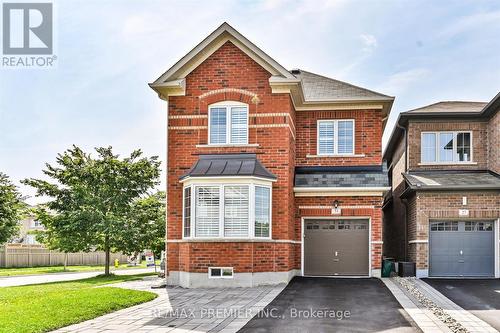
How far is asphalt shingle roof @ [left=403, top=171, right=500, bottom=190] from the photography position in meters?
22.1

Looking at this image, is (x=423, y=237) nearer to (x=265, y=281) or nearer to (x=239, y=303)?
→ (x=265, y=281)

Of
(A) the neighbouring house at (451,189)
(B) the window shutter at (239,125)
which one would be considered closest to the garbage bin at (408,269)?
(A) the neighbouring house at (451,189)

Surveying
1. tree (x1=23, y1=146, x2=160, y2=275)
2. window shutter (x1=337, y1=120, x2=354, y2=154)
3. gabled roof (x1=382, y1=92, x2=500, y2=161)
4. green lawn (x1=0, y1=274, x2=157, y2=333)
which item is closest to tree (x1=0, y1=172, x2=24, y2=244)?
tree (x1=23, y1=146, x2=160, y2=275)

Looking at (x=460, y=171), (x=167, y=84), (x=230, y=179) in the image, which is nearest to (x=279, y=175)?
(x=230, y=179)

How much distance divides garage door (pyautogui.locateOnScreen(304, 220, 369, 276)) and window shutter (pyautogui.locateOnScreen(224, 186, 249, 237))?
13.8 ft

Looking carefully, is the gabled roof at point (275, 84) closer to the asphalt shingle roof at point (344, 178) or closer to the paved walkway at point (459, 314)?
the asphalt shingle roof at point (344, 178)

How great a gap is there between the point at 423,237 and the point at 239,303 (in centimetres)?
1034

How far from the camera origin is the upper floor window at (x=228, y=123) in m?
20.7

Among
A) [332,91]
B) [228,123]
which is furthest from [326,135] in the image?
[228,123]

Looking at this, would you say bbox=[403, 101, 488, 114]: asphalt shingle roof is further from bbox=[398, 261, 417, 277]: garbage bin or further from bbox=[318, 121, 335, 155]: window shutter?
bbox=[398, 261, 417, 277]: garbage bin

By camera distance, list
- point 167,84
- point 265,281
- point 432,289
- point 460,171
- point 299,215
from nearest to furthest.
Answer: point 432,289
point 265,281
point 167,84
point 299,215
point 460,171

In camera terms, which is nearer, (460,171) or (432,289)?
(432,289)

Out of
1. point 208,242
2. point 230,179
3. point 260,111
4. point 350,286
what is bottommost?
point 350,286

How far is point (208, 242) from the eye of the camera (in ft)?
63.6
